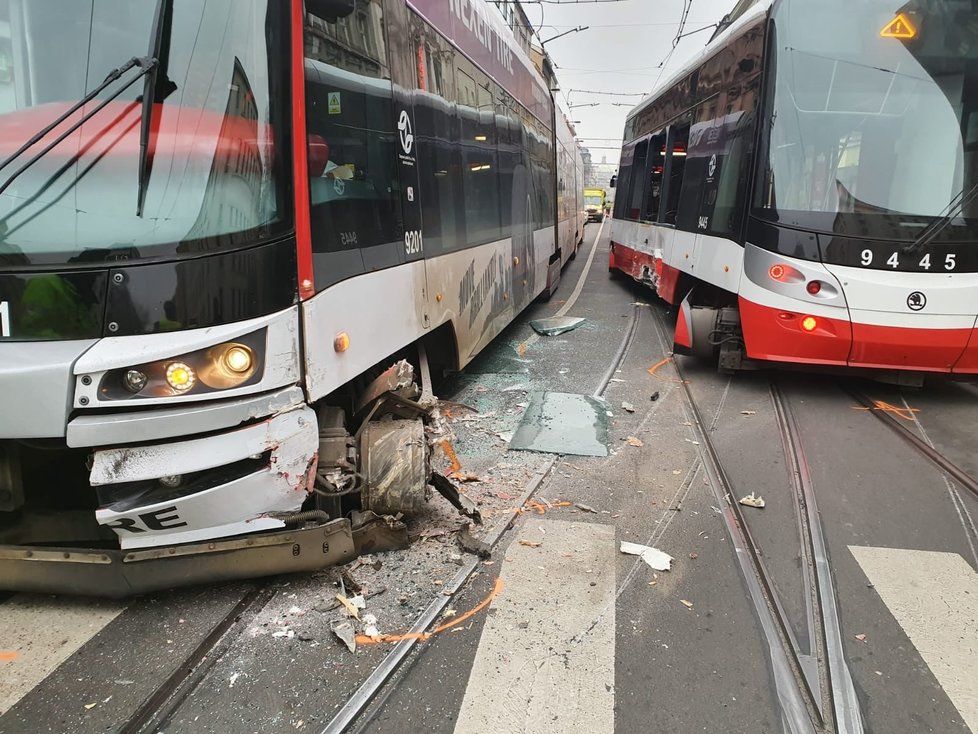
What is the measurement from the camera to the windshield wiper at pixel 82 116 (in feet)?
8.17

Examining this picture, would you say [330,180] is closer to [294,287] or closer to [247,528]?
[294,287]

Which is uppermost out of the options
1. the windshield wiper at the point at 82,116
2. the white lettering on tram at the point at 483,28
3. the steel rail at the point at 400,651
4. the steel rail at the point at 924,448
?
the white lettering on tram at the point at 483,28

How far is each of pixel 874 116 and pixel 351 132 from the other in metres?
4.96

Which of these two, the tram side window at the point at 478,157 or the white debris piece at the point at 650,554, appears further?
the tram side window at the point at 478,157

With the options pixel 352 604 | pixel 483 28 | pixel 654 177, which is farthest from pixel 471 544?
pixel 654 177

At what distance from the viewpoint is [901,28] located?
5777 mm

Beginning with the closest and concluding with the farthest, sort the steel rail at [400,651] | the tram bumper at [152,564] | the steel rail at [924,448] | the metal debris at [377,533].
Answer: the steel rail at [400,651], the tram bumper at [152,564], the metal debris at [377,533], the steel rail at [924,448]

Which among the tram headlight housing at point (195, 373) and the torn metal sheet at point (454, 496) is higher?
the tram headlight housing at point (195, 373)

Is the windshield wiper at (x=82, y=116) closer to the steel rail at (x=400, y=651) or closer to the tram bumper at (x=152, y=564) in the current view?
the tram bumper at (x=152, y=564)

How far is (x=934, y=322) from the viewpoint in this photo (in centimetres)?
562

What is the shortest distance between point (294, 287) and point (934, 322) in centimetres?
551

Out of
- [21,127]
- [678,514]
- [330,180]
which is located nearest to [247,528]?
[330,180]

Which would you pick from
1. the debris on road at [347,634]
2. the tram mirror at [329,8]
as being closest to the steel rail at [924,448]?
the debris on road at [347,634]

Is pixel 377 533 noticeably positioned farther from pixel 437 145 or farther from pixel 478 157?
pixel 478 157
